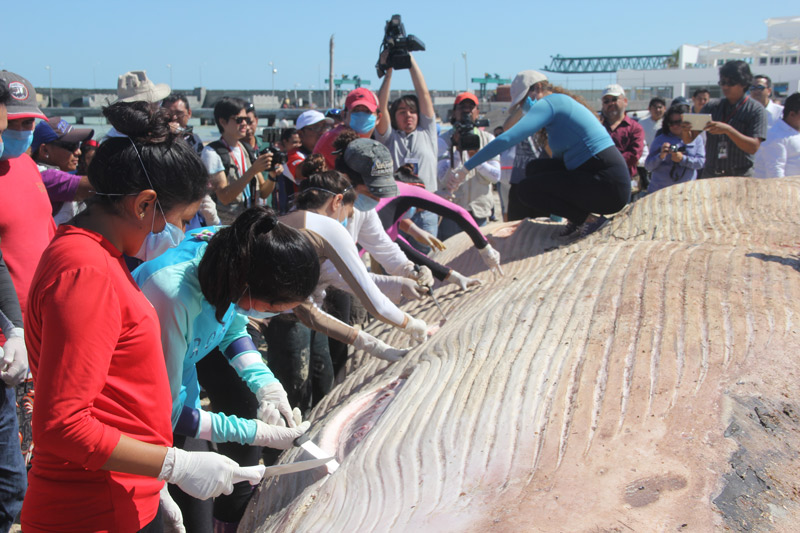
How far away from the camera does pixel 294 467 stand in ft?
7.20

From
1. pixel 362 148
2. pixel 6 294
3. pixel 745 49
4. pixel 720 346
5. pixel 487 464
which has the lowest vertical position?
pixel 487 464

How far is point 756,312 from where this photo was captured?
2865 millimetres

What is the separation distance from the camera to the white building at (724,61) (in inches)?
1742

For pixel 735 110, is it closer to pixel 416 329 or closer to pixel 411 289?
pixel 411 289

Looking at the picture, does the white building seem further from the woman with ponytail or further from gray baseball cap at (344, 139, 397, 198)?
the woman with ponytail

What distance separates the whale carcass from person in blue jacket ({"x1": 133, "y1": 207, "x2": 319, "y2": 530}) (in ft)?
1.40

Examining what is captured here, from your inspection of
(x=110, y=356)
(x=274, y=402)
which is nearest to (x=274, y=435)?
(x=274, y=402)

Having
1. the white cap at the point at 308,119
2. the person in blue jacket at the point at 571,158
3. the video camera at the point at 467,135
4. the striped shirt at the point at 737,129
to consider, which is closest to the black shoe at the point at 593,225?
the person in blue jacket at the point at 571,158

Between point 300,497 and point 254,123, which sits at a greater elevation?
point 254,123

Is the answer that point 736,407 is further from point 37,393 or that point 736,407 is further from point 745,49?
point 745,49

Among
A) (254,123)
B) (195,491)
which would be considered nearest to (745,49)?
(254,123)

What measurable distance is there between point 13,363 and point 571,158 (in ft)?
11.9

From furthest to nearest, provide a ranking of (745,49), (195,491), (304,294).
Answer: (745,49) → (304,294) → (195,491)

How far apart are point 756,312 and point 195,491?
2.37m
